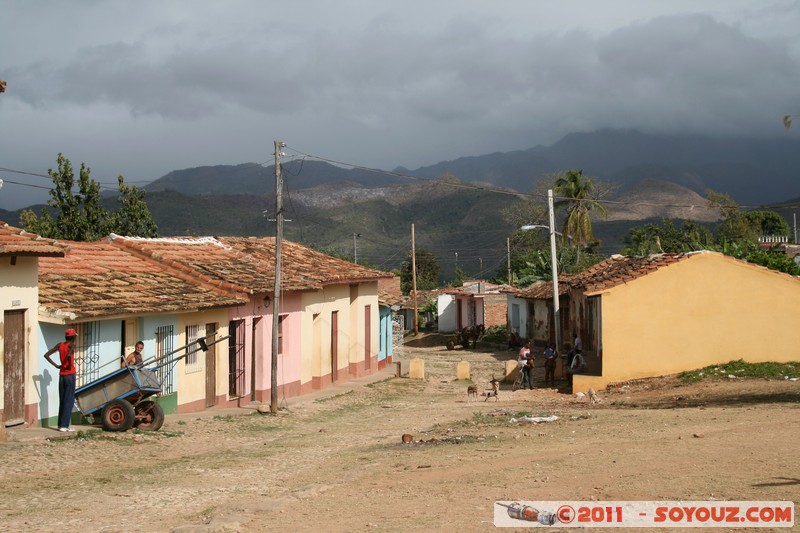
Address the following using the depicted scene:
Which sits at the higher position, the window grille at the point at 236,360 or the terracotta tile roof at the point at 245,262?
the terracotta tile roof at the point at 245,262

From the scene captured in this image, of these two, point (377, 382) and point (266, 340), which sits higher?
point (266, 340)

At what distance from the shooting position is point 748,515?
9.16 meters

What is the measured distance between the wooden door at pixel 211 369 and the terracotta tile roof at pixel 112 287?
0.83 meters

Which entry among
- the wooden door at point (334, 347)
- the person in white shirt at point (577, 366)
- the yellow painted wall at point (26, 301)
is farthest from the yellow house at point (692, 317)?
the yellow painted wall at point (26, 301)

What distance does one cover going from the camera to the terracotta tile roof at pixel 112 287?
17.6 meters

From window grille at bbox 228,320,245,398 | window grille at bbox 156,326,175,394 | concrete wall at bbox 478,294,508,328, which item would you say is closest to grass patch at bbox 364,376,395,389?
window grille at bbox 228,320,245,398

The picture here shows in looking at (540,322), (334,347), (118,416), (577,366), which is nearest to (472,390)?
(577,366)

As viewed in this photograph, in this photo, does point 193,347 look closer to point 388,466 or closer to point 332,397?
point 332,397

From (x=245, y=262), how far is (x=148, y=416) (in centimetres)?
1027

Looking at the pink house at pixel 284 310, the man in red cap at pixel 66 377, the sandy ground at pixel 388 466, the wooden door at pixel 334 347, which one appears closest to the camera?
the sandy ground at pixel 388 466

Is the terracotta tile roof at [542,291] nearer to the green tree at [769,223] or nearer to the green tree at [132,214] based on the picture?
the green tree at [132,214]

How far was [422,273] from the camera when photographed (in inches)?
3450

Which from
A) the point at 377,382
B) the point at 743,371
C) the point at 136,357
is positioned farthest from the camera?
the point at 377,382

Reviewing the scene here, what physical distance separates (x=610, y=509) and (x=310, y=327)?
1867 centimetres
